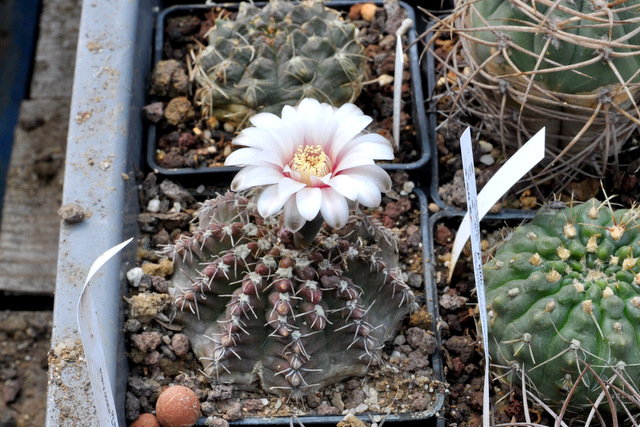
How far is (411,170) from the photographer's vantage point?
1.78 meters

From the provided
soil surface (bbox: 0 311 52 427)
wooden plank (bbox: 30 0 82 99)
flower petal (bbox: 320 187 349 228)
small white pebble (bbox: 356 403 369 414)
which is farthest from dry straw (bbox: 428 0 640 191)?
wooden plank (bbox: 30 0 82 99)

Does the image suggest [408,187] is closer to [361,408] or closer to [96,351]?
[361,408]

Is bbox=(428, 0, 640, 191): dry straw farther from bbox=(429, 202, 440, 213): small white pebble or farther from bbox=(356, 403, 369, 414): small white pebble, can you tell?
bbox=(356, 403, 369, 414): small white pebble

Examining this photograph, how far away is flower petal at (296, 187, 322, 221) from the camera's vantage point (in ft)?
3.76

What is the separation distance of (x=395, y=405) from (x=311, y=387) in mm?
177

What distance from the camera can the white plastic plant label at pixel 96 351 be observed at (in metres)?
1.14

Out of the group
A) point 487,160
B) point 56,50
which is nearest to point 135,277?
point 487,160

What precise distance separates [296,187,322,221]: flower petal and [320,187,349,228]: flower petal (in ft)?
0.06

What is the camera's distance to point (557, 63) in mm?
1377

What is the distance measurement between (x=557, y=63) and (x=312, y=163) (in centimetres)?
52

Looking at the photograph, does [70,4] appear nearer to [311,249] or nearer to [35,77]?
[35,77]

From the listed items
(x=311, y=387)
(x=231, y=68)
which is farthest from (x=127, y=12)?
(x=311, y=387)

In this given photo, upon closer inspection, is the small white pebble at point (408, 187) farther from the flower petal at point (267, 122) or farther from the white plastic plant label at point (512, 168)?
the flower petal at point (267, 122)

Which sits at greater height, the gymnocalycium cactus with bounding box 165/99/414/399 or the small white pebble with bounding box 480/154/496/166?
Answer: the small white pebble with bounding box 480/154/496/166
